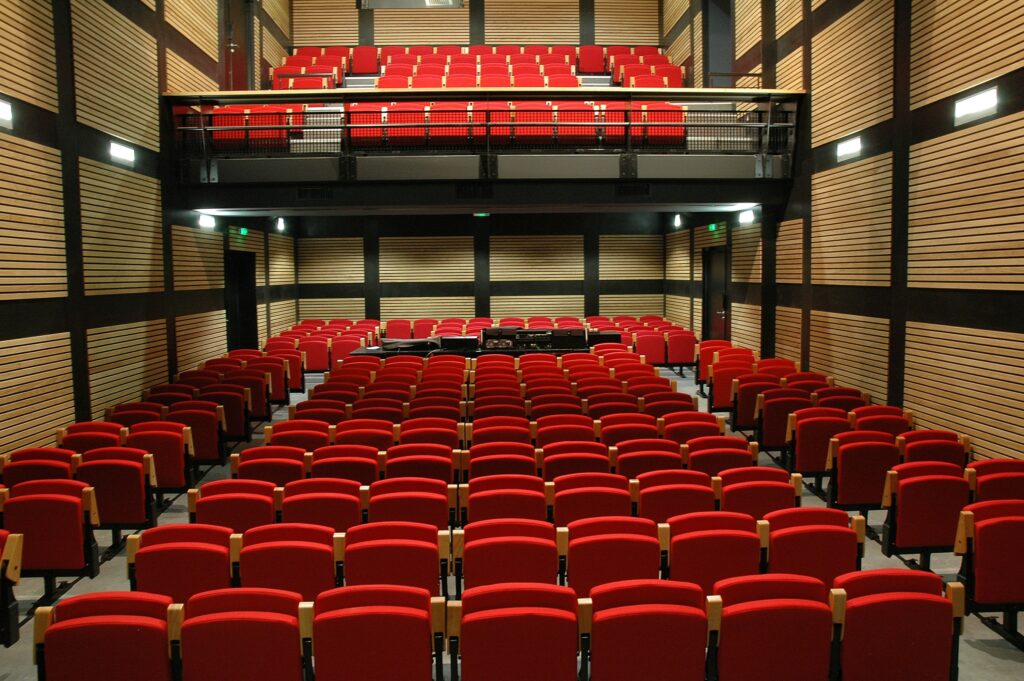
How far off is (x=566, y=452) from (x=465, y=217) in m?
13.6

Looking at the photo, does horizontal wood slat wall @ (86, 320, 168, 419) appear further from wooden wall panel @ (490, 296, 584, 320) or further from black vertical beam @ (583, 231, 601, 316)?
black vertical beam @ (583, 231, 601, 316)

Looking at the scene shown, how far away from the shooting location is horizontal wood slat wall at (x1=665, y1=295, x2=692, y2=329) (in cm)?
1778

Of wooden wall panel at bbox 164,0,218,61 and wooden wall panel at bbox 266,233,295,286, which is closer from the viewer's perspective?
wooden wall panel at bbox 164,0,218,61

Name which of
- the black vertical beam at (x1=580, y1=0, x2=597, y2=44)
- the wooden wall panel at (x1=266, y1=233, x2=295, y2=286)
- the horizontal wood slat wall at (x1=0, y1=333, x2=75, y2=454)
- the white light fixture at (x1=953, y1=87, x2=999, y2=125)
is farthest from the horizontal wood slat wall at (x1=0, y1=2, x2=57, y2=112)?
the black vertical beam at (x1=580, y1=0, x2=597, y2=44)

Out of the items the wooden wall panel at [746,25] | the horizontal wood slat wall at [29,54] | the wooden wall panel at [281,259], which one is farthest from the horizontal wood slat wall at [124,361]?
the wooden wall panel at [746,25]

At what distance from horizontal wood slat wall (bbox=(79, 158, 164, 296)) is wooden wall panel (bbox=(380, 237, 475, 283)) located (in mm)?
8137

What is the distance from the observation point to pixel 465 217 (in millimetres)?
18875

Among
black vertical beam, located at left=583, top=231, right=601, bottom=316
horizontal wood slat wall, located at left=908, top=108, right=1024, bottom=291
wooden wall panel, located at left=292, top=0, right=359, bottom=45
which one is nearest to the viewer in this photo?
horizontal wood slat wall, located at left=908, top=108, right=1024, bottom=291

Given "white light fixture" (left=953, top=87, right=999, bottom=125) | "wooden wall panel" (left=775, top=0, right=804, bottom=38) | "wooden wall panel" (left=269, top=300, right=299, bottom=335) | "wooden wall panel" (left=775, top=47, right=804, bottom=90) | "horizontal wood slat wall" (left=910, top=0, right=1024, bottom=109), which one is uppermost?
"wooden wall panel" (left=775, top=0, right=804, bottom=38)

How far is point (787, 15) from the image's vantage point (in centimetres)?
1205

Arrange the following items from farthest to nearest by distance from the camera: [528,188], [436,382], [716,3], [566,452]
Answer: [716,3], [528,188], [436,382], [566,452]

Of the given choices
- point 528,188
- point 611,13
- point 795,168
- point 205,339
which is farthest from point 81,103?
point 611,13

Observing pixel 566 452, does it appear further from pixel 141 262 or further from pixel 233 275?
pixel 233 275

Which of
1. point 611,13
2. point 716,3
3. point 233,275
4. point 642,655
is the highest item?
point 611,13
